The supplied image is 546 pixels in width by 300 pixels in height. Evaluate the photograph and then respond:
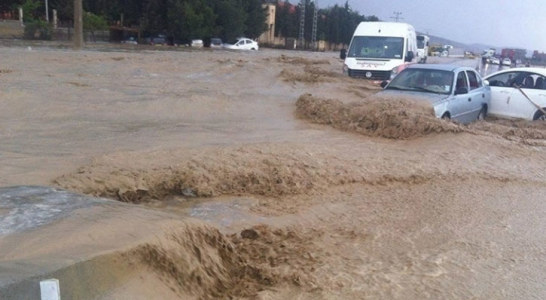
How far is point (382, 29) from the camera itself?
18562 mm

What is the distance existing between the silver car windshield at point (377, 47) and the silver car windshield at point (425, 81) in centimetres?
629

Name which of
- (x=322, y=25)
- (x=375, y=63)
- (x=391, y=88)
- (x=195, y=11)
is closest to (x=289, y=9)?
(x=322, y=25)

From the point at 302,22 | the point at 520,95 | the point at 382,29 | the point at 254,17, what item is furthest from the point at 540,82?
the point at 302,22

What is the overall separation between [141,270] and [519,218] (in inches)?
179

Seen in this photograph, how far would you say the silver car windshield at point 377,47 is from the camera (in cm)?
1809

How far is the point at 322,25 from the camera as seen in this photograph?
8844 cm

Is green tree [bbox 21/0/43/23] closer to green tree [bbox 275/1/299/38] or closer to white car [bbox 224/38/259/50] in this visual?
white car [bbox 224/38/259/50]

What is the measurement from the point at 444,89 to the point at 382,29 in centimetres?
784

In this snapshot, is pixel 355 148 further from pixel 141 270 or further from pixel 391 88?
pixel 141 270

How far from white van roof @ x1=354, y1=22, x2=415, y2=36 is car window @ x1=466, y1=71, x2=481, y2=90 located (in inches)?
239

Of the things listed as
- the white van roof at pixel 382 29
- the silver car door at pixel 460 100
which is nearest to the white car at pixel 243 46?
the white van roof at pixel 382 29

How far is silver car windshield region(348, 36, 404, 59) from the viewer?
1809 centimetres

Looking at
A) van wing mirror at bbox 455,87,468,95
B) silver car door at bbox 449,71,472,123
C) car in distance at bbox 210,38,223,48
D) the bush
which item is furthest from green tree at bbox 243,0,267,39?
van wing mirror at bbox 455,87,468,95

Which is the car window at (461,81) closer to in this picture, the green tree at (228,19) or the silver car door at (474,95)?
the silver car door at (474,95)
